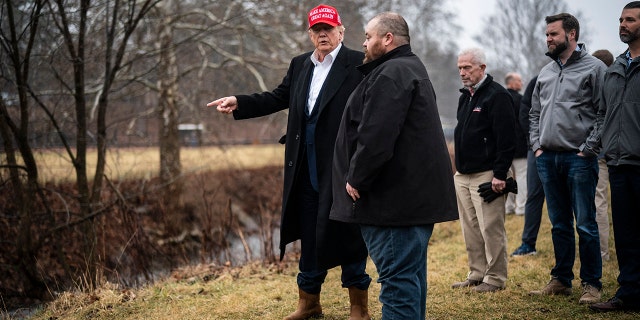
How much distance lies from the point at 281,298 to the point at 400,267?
226 centimetres

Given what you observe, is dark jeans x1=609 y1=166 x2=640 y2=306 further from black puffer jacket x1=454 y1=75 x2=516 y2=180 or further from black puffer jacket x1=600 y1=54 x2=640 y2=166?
black puffer jacket x1=454 y1=75 x2=516 y2=180

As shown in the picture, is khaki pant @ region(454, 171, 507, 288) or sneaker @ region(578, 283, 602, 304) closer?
sneaker @ region(578, 283, 602, 304)

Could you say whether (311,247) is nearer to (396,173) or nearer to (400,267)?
(400,267)

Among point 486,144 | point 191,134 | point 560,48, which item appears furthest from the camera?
point 191,134

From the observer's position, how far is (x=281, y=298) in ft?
17.8

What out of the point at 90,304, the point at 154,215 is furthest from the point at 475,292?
the point at 154,215

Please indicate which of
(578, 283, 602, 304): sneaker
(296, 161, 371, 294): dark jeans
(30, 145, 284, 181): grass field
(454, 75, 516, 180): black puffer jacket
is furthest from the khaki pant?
(30, 145, 284, 181): grass field

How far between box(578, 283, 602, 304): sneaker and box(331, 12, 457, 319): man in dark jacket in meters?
1.81

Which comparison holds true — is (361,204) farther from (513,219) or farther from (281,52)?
(281,52)

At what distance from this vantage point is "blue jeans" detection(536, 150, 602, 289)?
4664 millimetres

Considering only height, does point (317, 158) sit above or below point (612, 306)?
above

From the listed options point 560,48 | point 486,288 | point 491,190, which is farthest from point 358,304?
point 560,48

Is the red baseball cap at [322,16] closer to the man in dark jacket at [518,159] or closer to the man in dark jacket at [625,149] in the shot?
the man in dark jacket at [625,149]

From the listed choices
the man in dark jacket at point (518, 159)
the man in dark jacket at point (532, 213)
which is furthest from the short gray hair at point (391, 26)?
the man in dark jacket at point (518, 159)
